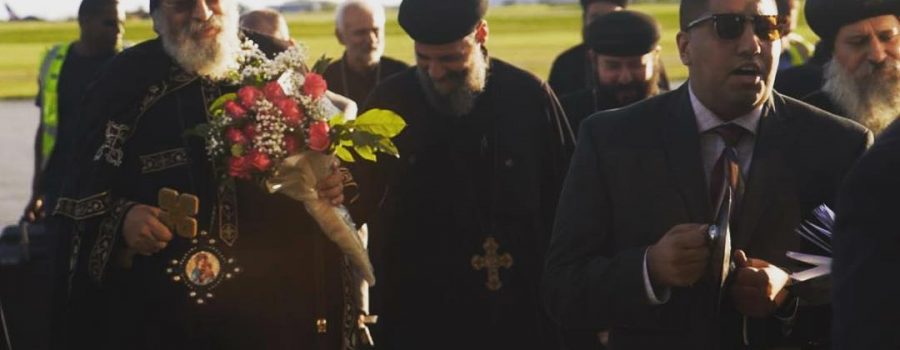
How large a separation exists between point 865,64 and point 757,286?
2692 millimetres

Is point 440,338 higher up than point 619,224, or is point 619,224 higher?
point 619,224

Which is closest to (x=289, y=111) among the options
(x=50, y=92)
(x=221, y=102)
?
(x=221, y=102)

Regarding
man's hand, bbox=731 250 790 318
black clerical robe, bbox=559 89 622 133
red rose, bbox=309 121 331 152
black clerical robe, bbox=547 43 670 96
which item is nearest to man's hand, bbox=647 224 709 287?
man's hand, bbox=731 250 790 318

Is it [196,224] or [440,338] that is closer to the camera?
[196,224]

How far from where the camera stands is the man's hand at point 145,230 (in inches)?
293

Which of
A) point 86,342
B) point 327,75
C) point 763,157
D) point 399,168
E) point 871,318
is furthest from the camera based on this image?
point 327,75

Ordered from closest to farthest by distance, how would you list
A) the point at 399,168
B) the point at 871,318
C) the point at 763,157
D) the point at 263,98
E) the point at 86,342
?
the point at 871,318 → the point at 763,157 → the point at 263,98 → the point at 86,342 → the point at 399,168

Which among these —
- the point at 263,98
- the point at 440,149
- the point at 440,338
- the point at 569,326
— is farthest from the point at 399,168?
the point at 569,326

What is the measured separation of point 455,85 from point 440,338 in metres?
1.02

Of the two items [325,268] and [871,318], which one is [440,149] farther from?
[871,318]

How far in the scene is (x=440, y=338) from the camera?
880 centimetres

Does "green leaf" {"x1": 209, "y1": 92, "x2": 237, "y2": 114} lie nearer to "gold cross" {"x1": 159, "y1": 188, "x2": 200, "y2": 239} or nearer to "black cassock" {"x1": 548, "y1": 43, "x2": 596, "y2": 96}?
"gold cross" {"x1": 159, "y1": 188, "x2": 200, "y2": 239}

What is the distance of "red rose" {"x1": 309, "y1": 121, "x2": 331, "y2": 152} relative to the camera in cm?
739

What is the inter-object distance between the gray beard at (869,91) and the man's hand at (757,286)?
2373mm
